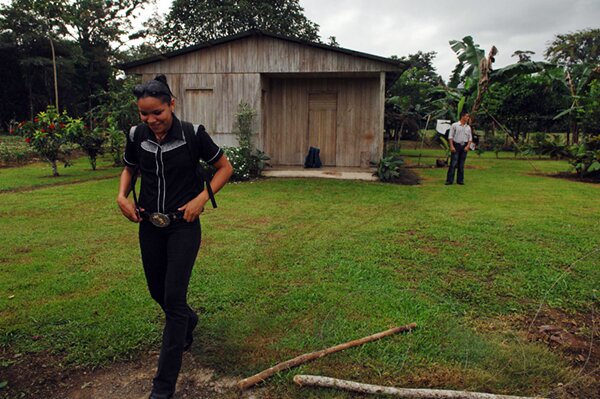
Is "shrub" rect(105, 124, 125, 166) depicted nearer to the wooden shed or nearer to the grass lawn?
the wooden shed

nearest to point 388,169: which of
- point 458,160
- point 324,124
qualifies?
point 458,160

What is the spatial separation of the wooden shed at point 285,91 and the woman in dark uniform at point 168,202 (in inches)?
389

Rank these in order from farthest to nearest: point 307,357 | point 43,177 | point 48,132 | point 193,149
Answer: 1. point 43,177
2. point 48,132
3. point 307,357
4. point 193,149

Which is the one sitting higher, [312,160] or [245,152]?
[245,152]

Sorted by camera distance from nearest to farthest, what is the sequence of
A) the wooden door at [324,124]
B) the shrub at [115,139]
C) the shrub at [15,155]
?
the wooden door at [324,124], the shrub at [115,139], the shrub at [15,155]

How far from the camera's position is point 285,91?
14.4 meters

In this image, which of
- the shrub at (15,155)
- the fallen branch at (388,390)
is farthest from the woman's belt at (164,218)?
the shrub at (15,155)

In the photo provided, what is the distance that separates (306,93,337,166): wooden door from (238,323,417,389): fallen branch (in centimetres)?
1142

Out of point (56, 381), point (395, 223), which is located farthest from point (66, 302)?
point (395, 223)

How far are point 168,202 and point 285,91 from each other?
12.4 metres

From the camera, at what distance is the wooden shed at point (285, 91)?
476 inches

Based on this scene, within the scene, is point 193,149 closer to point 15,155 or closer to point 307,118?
point 307,118

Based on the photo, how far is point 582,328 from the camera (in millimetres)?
3463

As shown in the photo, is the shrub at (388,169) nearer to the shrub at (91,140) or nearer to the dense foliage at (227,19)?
the shrub at (91,140)
